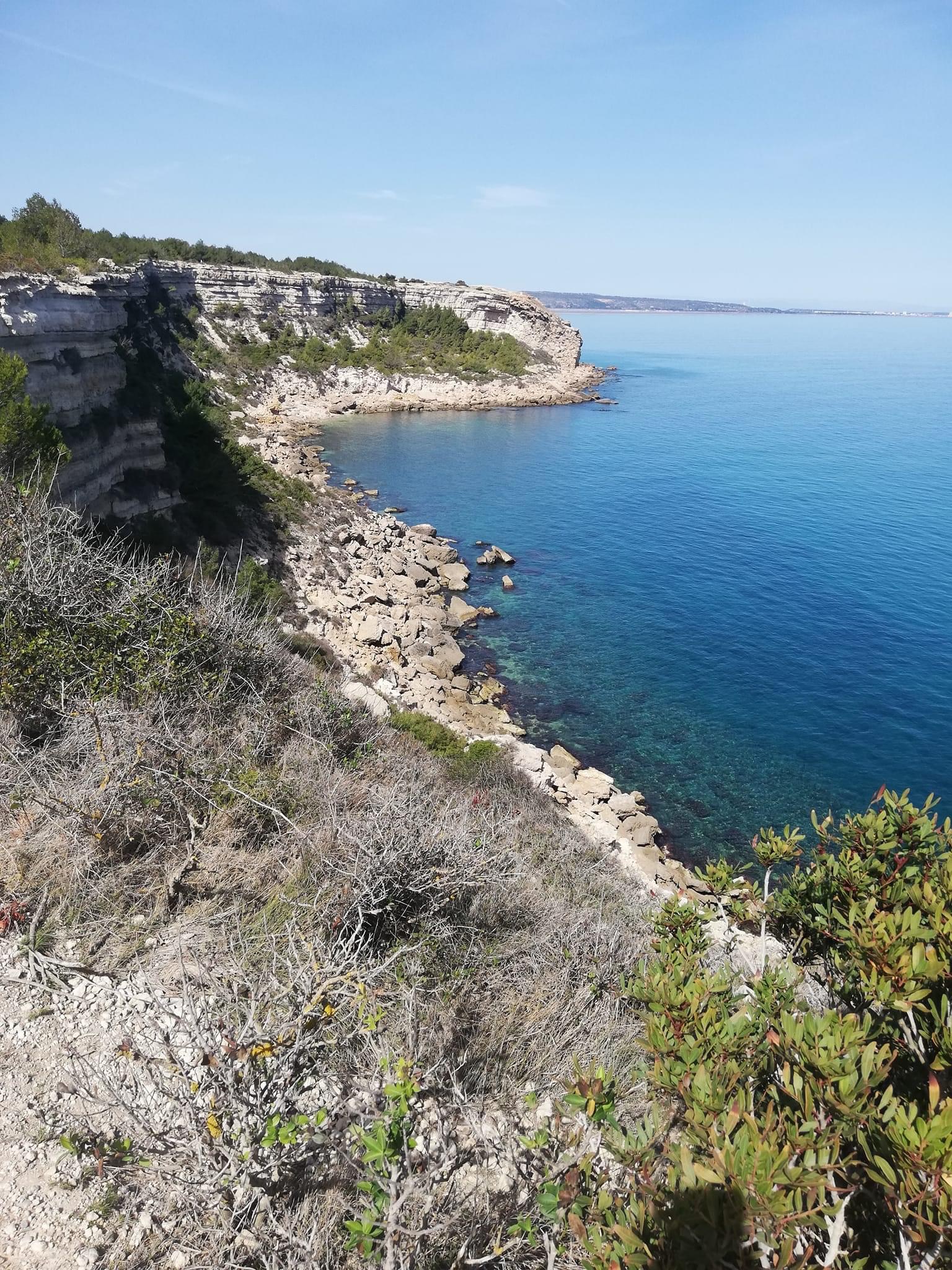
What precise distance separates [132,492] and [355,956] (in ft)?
64.8

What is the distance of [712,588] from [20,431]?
2491cm

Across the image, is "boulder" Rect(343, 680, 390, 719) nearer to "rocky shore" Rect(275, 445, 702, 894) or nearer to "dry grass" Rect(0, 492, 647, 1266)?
"rocky shore" Rect(275, 445, 702, 894)

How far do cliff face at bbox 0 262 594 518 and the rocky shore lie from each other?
699 cm

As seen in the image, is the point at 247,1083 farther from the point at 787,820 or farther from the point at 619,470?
the point at 619,470

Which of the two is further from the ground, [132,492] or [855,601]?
[132,492]

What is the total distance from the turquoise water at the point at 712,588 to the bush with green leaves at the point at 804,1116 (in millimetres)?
12292

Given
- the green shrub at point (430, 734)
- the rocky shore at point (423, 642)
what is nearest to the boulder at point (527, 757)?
the rocky shore at point (423, 642)

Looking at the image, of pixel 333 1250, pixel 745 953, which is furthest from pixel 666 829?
pixel 333 1250

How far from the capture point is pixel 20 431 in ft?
43.3

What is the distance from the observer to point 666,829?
16094 mm

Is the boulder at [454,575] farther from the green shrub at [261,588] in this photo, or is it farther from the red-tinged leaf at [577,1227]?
the red-tinged leaf at [577,1227]

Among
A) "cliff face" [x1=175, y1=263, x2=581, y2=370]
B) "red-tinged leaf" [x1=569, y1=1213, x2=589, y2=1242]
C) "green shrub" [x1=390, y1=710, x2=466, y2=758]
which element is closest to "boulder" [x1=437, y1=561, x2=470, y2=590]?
"green shrub" [x1=390, y1=710, x2=466, y2=758]

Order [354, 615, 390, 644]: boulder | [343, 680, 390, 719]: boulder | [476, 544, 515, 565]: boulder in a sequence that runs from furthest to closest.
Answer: [476, 544, 515, 565]: boulder < [354, 615, 390, 644]: boulder < [343, 680, 390, 719]: boulder

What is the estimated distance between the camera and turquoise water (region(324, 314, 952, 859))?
18370 millimetres
